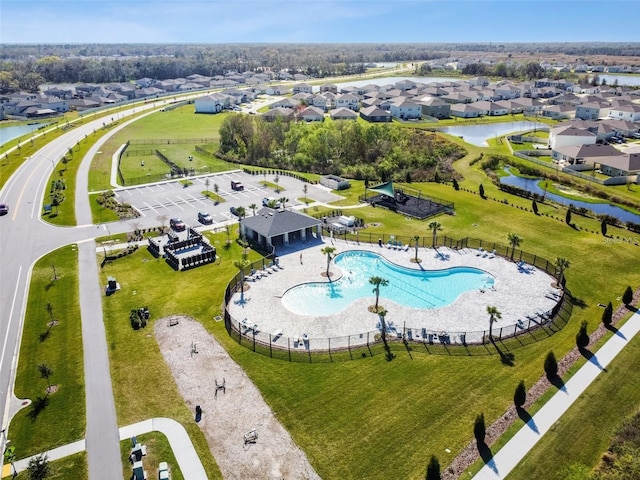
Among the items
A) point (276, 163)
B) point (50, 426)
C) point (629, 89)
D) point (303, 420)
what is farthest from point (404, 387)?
point (629, 89)

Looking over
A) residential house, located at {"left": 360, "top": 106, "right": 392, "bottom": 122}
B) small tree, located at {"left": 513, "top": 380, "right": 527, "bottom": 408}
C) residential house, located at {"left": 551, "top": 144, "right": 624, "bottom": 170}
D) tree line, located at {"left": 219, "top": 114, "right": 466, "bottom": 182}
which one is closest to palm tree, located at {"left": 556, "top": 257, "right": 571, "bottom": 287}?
small tree, located at {"left": 513, "top": 380, "right": 527, "bottom": 408}

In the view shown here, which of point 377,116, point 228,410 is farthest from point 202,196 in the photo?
point 377,116

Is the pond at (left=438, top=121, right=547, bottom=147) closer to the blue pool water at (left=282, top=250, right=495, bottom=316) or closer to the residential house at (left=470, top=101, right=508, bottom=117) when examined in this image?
the residential house at (left=470, top=101, right=508, bottom=117)

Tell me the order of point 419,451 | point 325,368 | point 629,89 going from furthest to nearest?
point 629,89
point 325,368
point 419,451

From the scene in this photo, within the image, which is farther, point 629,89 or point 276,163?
point 629,89

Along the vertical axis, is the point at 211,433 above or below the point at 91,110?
below

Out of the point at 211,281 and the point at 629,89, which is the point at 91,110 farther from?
the point at 629,89

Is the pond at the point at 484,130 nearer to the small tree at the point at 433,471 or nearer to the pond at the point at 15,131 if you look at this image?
the small tree at the point at 433,471
